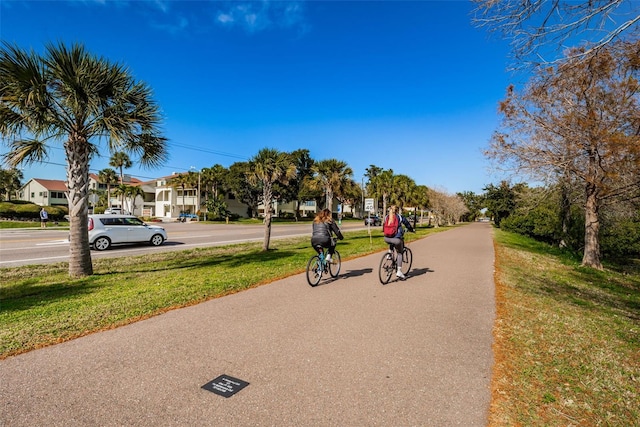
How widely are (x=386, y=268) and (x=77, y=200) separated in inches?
299

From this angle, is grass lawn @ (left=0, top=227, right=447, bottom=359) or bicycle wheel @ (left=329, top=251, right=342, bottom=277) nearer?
grass lawn @ (left=0, top=227, right=447, bottom=359)

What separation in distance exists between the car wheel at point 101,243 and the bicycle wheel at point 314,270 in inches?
438

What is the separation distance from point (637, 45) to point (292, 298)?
6398mm

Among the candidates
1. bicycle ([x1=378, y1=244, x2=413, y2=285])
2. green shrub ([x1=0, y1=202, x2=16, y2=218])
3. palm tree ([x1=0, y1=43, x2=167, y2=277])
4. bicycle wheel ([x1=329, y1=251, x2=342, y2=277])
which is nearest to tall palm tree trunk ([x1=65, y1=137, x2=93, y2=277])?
palm tree ([x1=0, y1=43, x2=167, y2=277])

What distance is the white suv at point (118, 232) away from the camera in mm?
13727

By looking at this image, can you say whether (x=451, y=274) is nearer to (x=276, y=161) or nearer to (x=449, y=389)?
(x=449, y=389)

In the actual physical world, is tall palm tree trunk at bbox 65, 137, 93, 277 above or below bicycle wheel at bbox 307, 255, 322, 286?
above

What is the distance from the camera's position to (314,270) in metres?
7.46

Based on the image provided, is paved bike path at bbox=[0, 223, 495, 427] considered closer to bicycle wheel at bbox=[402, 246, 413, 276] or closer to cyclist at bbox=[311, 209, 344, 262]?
cyclist at bbox=[311, 209, 344, 262]

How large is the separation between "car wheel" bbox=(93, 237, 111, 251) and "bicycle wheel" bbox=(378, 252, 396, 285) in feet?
40.3

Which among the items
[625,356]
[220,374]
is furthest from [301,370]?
[625,356]

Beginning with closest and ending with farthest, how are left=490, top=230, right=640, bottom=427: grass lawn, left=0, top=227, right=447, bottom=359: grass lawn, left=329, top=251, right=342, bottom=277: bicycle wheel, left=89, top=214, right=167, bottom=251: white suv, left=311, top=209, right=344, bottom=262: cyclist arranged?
1. left=490, top=230, right=640, bottom=427: grass lawn
2. left=0, top=227, right=447, bottom=359: grass lawn
3. left=311, top=209, right=344, bottom=262: cyclist
4. left=329, top=251, right=342, bottom=277: bicycle wheel
5. left=89, top=214, right=167, bottom=251: white suv

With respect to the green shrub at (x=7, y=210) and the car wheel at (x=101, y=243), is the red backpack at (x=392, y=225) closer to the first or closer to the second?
the car wheel at (x=101, y=243)

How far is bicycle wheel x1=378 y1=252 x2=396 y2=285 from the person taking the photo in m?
7.73
